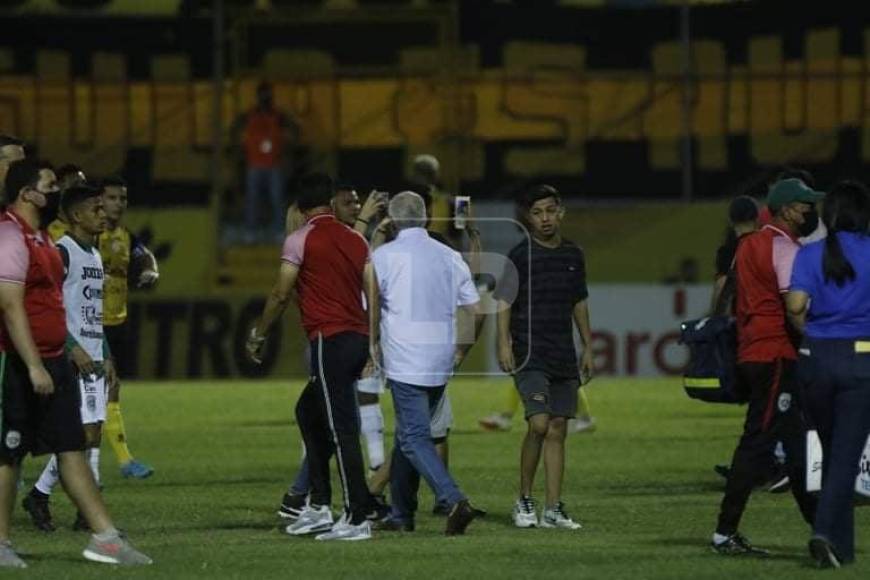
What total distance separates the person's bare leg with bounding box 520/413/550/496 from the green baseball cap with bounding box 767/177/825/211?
2.23 meters

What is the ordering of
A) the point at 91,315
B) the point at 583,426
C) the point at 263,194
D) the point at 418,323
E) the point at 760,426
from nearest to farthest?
1. the point at 760,426
2. the point at 418,323
3. the point at 91,315
4. the point at 583,426
5. the point at 263,194

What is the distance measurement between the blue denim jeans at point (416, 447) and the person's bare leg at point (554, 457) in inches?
29.7

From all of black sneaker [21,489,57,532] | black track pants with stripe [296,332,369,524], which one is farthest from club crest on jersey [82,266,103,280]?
black track pants with stripe [296,332,369,524]

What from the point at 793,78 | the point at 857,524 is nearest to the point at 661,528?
the point at 857,524

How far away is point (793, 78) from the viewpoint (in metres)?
37.5

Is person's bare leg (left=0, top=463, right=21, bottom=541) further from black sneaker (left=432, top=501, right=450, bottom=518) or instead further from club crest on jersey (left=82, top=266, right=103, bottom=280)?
black sneaker (left=432, top=501, right=450, bottom=518)

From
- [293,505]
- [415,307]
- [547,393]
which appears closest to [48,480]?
[293,505]

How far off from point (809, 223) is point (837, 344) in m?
1.88

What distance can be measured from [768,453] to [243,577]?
3.03 m

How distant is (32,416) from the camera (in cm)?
1291

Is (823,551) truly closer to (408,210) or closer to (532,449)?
(532,449)

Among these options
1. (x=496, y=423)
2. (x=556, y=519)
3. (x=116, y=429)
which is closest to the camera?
(x=556, y=519)

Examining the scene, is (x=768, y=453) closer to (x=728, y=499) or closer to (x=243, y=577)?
(x=728, y=499)

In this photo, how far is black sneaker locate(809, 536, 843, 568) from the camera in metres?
12.5
